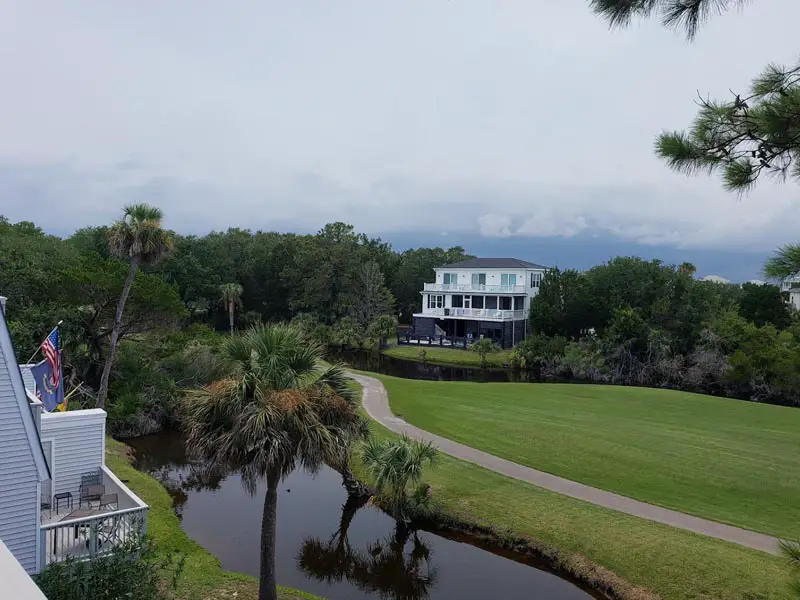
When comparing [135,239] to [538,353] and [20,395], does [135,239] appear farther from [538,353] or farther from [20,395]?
[538,353]

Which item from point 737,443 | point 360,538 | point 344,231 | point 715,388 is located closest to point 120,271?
Result: point 360,538

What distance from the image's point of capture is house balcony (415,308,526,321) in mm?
55125

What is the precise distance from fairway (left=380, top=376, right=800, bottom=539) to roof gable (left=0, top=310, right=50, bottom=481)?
14.8 metres

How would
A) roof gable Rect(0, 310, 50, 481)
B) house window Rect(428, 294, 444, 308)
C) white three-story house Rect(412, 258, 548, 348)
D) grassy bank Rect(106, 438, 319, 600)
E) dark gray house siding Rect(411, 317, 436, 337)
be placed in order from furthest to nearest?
house window Rect(428, 294, 444, 308) < dark gray house siding Rect(411, 317, 436, 337) < white three-story house Rect(412, 258, 548, 348) < grassy bank Rect(106, 438, 319, 600) < roof gable Rect(0, 310, 50, 481)

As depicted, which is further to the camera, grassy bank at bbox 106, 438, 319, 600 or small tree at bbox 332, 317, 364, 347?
small tree at bbox 332, 317, 364, 347

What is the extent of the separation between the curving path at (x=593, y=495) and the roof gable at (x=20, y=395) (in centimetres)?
1244

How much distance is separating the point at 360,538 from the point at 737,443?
53.0ft

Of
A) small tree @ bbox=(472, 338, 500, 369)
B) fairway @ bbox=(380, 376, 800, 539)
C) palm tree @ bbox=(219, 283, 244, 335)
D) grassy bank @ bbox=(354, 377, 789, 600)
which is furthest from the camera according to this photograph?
palm tree @ bbox=(219, 283, 244, 335)

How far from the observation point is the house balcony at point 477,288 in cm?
5762

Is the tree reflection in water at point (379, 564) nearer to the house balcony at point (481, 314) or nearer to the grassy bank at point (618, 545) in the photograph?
the grassy bank at point (618, 545)

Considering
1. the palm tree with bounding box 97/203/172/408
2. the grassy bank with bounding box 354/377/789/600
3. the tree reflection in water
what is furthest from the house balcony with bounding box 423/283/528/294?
the tree reflection in water

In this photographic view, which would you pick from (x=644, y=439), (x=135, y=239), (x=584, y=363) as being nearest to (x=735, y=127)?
(x=644, y=439)

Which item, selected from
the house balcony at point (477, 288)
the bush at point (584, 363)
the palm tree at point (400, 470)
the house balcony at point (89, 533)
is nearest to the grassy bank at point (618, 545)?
the palm tree at point (400, 470)

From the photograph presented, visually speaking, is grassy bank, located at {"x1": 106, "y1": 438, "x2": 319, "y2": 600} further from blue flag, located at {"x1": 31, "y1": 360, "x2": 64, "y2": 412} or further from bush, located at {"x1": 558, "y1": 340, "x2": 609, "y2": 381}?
bush, located at {"x1": 558, "y1": 340, "x2": 609, "y2": 381}
